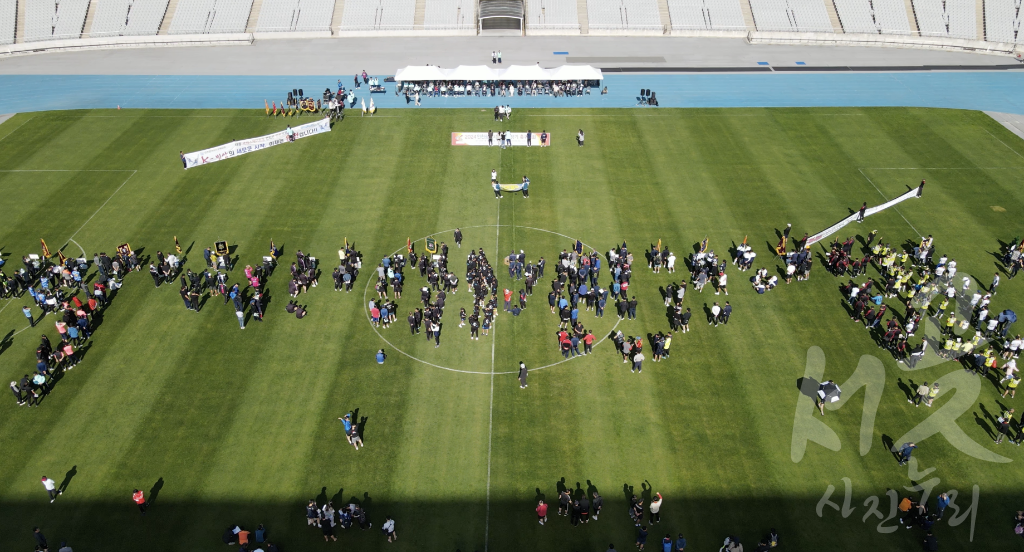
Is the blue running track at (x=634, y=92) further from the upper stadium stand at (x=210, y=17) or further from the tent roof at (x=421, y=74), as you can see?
the upper stadium stand at (x=210, y=17)

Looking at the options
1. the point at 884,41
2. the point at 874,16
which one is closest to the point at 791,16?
the point at 874,16

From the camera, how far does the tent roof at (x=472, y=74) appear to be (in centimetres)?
5722

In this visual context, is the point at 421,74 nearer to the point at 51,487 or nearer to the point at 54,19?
the point at 51,487

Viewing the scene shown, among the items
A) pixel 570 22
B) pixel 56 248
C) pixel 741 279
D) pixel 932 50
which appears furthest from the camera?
pixel 570 22

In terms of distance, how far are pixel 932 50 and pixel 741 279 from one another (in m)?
49.2

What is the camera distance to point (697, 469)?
85.9 feet

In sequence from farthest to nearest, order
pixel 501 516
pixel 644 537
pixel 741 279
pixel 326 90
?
pixel 326 90 → pixel 741 279 → pixel 501 516 → pixel 644 537

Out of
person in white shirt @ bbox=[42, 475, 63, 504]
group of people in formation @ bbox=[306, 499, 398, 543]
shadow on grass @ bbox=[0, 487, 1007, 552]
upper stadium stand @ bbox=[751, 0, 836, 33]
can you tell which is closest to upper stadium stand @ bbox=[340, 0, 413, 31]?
upper stadium stand @ bbox=[751, 0, 836, 33]

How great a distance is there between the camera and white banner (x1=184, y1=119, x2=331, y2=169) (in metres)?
47.1

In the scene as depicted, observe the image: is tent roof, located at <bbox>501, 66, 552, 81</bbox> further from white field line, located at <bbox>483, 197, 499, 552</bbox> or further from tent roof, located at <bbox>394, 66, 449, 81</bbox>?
white field line, located at <bbox>483, 197, 499, 552</bbox>

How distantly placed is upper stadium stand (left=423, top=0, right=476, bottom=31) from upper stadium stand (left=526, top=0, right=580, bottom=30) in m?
6.24

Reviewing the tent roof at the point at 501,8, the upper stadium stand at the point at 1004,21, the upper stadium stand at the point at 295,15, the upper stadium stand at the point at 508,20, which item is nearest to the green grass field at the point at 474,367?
the upper stadium stand at the point at 508,20

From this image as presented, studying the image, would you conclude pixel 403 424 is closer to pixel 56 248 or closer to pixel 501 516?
pixel 501 516

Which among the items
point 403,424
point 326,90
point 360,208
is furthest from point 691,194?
point 326,90
